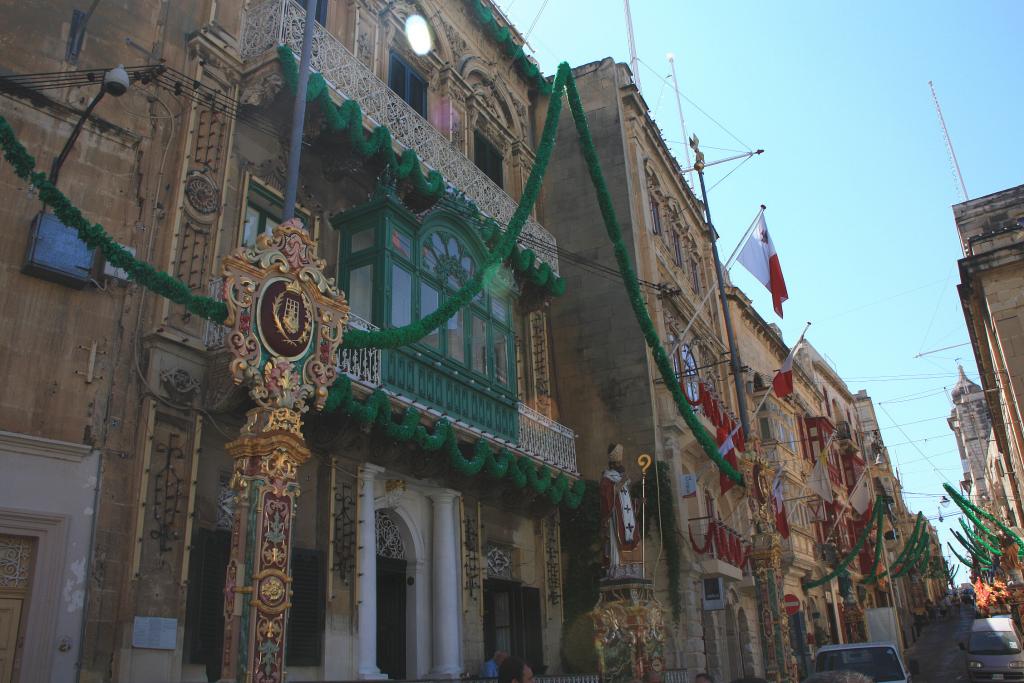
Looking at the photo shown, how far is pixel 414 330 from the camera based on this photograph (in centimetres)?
948

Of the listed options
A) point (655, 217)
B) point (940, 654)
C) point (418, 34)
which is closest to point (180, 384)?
point (418, 34)

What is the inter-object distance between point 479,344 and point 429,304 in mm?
1779

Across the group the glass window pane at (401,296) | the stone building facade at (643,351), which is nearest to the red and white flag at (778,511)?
the stone building facade at (643,351)

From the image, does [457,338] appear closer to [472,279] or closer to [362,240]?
[362,240]

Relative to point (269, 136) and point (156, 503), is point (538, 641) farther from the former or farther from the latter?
point (269, 136)

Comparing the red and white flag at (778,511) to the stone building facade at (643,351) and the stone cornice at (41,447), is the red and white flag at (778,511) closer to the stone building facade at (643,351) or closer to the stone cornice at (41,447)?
the stone building facade at (643,351)

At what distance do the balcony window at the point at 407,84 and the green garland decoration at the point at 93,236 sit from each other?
10.3 m

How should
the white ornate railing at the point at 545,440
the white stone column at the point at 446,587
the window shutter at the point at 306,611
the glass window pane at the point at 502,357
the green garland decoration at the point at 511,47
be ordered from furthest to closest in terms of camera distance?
the green garland decoration at the point at 511,47 → the glass window pane at the point at 502,357 → the white ornate railing at the point at 545,440 → the white stone column at the point at 446,587 → the window shutter at the point at 306,611

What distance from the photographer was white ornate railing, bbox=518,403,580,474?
1658 cm

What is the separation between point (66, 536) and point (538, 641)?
34.1 feet

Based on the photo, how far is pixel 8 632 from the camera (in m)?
8.39

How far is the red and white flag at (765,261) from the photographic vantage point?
1884 centimetres

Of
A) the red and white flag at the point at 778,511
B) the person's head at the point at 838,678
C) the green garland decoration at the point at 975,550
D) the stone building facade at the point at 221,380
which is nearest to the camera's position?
the person's head at the point at 838,678

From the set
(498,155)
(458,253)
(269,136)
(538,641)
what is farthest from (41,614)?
(498,155)
